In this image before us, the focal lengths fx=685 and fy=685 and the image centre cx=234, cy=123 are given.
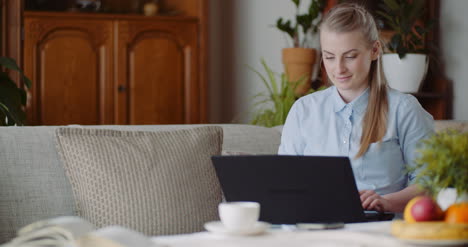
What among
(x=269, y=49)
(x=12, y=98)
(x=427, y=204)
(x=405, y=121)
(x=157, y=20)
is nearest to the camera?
(x=427, y=204)

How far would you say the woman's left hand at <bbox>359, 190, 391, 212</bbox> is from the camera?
5.64 feet

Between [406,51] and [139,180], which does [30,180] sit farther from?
[406,51]

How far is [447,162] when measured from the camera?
125 centimetres

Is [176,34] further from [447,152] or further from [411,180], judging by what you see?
[447,152]

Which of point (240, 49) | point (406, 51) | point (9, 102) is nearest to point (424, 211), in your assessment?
point (9, 102)

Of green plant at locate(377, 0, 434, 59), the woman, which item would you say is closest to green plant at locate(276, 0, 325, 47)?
green plant at locate(377, 0, 434, 59)

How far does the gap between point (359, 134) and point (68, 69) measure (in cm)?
320

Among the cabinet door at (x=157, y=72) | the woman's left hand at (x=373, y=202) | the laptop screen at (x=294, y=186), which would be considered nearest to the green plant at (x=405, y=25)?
the cabinet door at (x=157, y=72)

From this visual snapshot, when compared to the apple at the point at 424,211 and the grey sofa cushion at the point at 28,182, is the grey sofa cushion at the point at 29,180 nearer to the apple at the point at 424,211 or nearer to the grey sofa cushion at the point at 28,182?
the grey sofa cushion at the point at 28,182

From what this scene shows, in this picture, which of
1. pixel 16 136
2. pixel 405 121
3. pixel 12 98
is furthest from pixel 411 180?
pixel 12 98

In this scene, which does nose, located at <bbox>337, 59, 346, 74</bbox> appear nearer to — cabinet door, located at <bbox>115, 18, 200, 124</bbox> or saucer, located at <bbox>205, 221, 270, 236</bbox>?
saucer, located at <bbox>205, 221, 270, 236</bbox>

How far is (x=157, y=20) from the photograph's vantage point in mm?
4953

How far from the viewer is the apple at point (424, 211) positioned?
124 centimetres

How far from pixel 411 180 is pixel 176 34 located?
3281 millimetres
